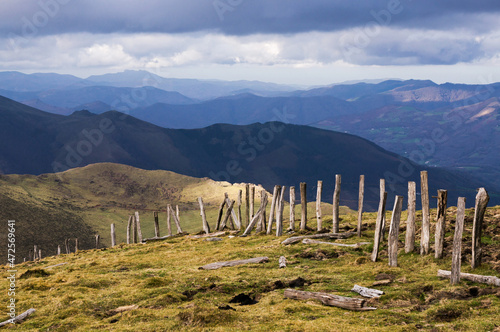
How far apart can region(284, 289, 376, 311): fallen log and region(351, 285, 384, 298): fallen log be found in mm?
862

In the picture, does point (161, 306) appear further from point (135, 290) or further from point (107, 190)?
point (107, 190)

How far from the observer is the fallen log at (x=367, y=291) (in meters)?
14.9

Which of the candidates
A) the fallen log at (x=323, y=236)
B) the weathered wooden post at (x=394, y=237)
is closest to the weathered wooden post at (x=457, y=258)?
the weathered wooden post at (x=394, y=237)

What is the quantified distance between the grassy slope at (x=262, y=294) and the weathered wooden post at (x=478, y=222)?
0.43 metres

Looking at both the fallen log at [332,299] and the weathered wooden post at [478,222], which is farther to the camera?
the weathered wooden post at [478,222]

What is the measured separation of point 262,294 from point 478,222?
8.03 m

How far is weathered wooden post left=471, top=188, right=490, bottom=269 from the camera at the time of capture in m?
15.9

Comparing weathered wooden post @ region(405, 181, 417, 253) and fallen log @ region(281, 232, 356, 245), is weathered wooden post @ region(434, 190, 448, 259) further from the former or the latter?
fallen log @ region(281, 232, 356, 245)

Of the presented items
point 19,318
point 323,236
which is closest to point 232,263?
point 323,236

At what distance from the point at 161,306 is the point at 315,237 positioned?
1218 cm

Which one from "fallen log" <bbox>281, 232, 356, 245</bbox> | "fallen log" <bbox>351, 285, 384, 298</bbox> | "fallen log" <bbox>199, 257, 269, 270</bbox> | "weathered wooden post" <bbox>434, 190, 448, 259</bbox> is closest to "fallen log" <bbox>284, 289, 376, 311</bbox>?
"fallen log" <bbox>351, 285, 384, 298</bbox>

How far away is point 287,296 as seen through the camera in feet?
51.4

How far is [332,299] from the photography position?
14617mm

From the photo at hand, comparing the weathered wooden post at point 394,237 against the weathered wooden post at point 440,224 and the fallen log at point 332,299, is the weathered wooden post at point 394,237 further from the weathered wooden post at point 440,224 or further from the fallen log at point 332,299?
the fallen log at point 332,299
